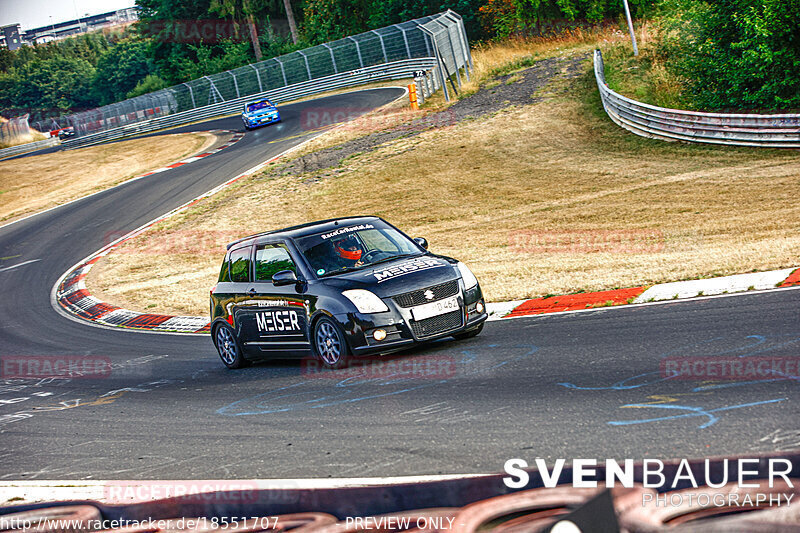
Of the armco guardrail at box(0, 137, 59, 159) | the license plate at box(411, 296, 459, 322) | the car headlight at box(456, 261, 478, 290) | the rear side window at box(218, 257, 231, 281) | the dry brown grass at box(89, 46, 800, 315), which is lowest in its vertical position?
the dry brown grass at box(89, 46, 800, 315)

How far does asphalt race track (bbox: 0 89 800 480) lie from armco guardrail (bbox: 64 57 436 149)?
42807 millimetres

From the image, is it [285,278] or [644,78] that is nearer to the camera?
[285,278]

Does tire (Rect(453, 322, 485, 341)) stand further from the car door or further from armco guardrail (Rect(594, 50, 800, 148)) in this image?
armco guardrail (Rect(594, 50, 800, 148))

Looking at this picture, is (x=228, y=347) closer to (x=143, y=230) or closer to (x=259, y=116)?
(x=143, y=230)

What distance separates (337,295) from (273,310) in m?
1.33

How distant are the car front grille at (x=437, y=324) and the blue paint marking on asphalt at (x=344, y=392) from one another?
0.41 m

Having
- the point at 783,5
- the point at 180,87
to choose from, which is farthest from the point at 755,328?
the point at 180,87

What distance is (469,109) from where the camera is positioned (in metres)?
34.8

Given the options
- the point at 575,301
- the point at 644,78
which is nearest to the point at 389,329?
the point at 575,301

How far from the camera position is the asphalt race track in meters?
5.57

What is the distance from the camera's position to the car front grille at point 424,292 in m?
9.31

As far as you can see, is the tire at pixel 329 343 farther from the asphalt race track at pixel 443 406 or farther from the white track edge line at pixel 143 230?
the white track edge line at pixel 143 230

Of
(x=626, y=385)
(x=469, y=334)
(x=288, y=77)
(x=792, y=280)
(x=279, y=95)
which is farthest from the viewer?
(x=288, y=77)

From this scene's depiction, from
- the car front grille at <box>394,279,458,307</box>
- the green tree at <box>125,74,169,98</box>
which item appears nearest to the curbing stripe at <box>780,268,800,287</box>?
the car front grille at <box>394,279,458,307</box>
